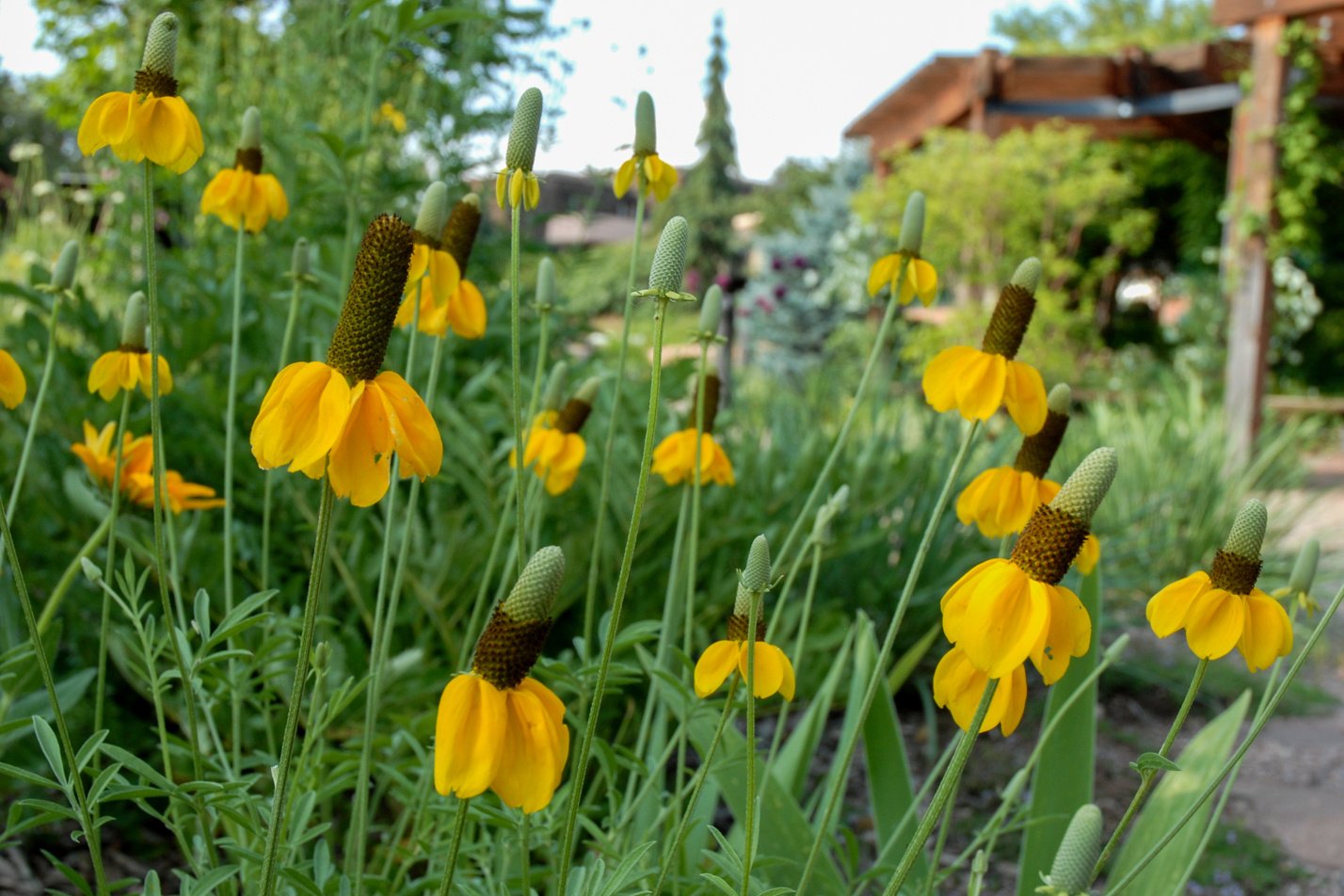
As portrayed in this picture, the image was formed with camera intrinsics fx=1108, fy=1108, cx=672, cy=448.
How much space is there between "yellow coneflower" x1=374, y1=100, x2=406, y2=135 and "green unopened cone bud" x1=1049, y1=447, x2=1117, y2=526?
2.07 metres

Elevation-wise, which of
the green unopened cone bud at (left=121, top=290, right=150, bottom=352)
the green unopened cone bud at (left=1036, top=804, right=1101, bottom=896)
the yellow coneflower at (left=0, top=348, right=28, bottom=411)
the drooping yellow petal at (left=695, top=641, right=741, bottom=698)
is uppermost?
the green unopened cone bud at (left=121, top=290, right=150, bottom=352)

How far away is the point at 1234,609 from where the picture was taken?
0.86 m

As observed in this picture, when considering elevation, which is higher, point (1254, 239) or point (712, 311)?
point (1254, 239)

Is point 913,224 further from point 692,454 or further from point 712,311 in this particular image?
point 692,454

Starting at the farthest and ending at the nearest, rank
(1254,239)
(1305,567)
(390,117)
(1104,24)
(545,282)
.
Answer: (1104,24), (1254,239), (390,117), (545,282), (1305,567)

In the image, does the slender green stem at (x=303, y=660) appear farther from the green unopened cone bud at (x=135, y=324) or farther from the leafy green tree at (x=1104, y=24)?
the leafy green tree at (x=1104, y=24)

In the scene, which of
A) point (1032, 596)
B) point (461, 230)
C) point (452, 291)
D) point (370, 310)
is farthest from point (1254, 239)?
point (370, 310)

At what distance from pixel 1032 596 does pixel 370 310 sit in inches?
18.3

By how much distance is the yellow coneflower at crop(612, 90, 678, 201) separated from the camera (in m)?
1.14

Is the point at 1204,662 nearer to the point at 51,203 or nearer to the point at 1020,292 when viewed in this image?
the point at 1020,292

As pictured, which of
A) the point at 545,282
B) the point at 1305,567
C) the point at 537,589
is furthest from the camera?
the point at 545,282

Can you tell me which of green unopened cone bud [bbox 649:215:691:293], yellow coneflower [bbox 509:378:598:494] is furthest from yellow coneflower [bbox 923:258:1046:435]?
yellow coneflower [bbox 509:378:598:494]

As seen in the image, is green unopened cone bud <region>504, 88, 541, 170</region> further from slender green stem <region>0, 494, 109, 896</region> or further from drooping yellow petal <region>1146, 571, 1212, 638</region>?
drooping yellow petal <region>1146, 571, 1212, 638</region>

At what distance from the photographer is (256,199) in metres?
1.30
